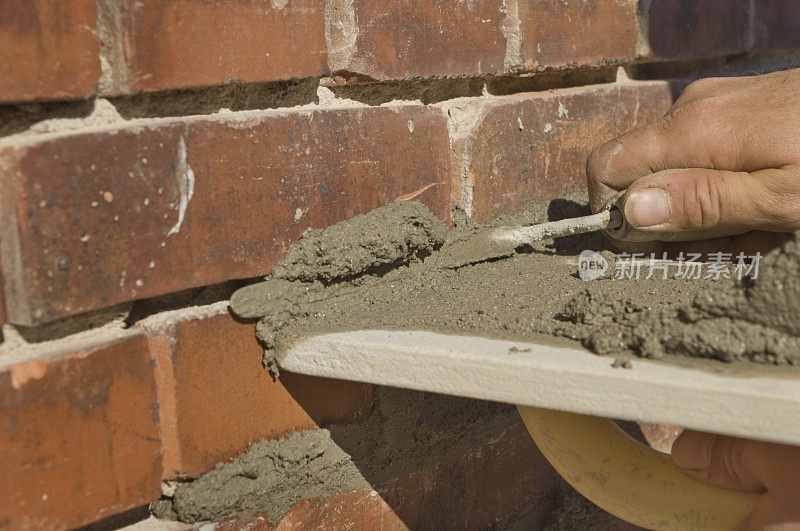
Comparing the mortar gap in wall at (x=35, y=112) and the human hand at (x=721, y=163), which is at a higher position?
the mortar gap in wall at (x=35, y=112)

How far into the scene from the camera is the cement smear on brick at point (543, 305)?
2.31 feet

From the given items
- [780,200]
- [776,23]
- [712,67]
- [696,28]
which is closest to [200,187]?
[780,200]

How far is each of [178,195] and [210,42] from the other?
19cm

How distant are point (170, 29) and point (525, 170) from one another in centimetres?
71

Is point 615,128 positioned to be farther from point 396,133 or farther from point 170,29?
point 170,29

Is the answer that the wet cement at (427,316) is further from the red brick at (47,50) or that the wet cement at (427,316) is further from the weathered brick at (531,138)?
the red brick at (47,50)

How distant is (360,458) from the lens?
1.13 meters

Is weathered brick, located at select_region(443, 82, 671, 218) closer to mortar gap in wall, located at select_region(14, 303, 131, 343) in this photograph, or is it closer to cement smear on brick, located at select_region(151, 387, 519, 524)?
cement smear on brick, located at select_region(151, 387, 519, 524)

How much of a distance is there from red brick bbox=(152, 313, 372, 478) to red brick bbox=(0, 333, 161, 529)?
22mm

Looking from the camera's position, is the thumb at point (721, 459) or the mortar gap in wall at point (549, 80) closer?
the thumb at point (721, 459)

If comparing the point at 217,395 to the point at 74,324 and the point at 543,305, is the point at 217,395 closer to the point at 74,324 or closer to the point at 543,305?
the point at 74,324

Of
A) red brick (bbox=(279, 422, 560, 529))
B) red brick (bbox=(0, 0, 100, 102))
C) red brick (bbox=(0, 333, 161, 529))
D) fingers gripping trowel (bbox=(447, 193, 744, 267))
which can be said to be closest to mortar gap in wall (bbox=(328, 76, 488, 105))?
fingers gripping trowel (bbox=(447, 193, 744, 267))

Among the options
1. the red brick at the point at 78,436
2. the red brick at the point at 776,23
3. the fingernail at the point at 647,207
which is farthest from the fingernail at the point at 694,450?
the red brick at the point at 776,23

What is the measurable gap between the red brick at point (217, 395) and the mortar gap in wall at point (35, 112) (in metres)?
0.27
